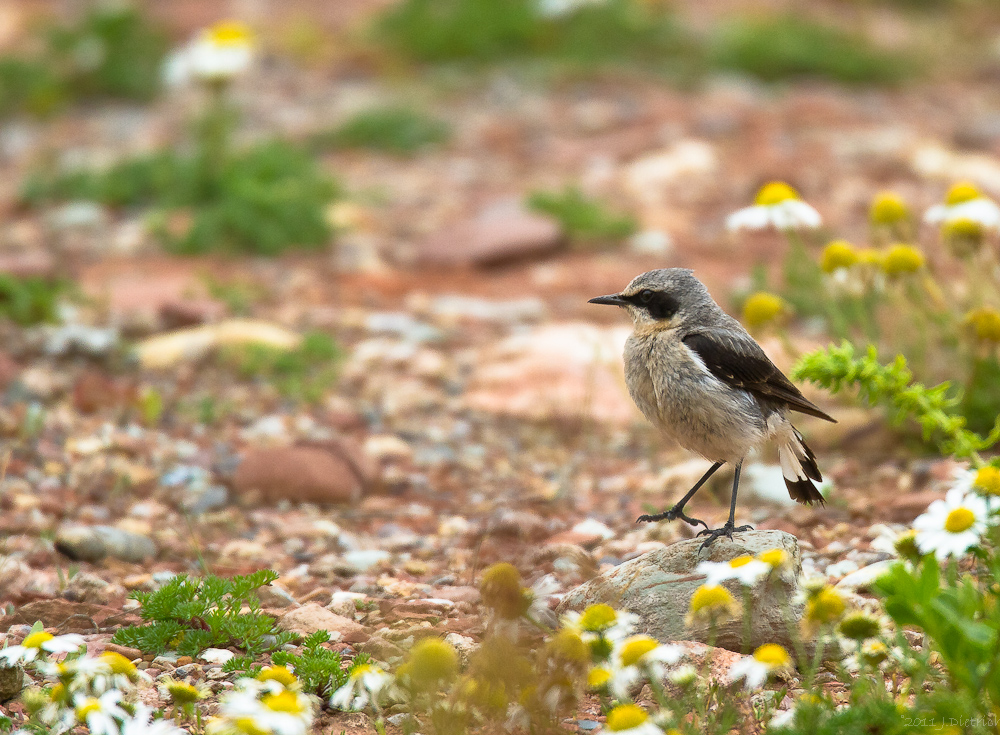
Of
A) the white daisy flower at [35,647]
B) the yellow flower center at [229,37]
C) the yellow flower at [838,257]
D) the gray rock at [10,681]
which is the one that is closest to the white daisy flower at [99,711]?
the white daisy flower at [35,647]

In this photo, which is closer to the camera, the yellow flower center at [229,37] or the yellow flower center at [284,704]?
the yellow flower center at [284,704]

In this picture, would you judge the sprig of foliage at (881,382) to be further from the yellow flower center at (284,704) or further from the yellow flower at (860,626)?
the yellow flower center at (284,704)

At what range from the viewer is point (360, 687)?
3.19 meters

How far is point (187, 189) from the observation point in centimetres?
909

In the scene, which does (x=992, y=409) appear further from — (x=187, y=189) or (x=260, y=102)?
(x=260, y=102)

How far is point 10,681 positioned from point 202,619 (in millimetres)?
664

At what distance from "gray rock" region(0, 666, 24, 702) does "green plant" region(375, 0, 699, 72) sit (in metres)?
10.7

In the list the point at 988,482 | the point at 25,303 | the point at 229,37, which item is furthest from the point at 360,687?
the point at 229,37

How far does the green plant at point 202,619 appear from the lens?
3699 millimetres

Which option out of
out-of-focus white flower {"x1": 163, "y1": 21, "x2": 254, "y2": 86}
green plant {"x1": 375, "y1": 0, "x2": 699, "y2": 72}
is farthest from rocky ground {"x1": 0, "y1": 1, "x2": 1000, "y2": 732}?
out-of-focus white flower {"x1": 163, "y1": 21, "x2": 254, "y2": 86}

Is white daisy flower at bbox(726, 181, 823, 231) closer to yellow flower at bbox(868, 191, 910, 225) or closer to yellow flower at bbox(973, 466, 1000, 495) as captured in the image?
yellow flower at bbox(868, 191, 910, 225)

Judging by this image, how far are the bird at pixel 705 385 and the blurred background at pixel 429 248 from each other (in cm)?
71

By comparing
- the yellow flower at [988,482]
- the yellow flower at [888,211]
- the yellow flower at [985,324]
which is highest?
the yellow flower at [888,211]

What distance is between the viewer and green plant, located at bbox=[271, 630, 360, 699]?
11.2 ft
